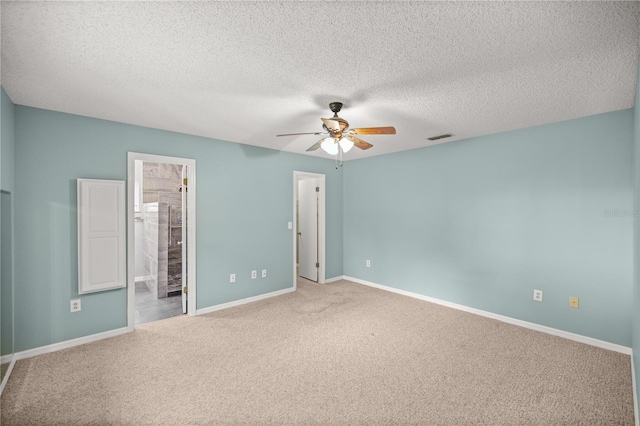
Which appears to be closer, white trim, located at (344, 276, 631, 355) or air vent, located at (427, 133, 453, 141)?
white trim, located at (344, 276, 631, 355)

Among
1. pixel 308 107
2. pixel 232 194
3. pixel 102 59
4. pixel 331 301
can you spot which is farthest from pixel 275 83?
pixel 331 301

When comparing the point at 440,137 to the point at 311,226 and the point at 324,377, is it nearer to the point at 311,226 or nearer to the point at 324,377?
the point at 311,226

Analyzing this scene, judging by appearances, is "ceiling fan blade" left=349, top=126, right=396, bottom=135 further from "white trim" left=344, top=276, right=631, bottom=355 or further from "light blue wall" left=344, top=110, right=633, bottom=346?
"white trim" left=344, top=276, right=631, bottom=355

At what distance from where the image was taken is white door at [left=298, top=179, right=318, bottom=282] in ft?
18.4

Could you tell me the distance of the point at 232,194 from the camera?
14.0 feet

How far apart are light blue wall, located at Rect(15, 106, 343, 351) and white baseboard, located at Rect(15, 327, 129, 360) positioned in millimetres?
45

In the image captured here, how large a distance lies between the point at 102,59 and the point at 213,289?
2.98 m

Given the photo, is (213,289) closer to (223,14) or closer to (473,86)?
(223,14)

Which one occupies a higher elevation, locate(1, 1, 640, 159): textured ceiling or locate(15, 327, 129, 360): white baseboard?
locate(1, 1, 640, 159): textured ceiling

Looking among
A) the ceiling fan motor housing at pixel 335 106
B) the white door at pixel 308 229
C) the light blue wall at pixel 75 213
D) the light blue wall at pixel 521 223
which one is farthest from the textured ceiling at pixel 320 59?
the white door at pixel 308 229

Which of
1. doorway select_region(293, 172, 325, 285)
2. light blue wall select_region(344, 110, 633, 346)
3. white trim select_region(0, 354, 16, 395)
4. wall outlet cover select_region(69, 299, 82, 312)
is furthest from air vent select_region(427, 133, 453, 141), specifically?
white trim select_region(0, 354, 16, 395)

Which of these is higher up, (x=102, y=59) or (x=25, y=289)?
(x=102, y=59)

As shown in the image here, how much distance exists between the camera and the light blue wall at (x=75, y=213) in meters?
2.82

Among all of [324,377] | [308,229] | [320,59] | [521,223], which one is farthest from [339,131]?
[308,229]
